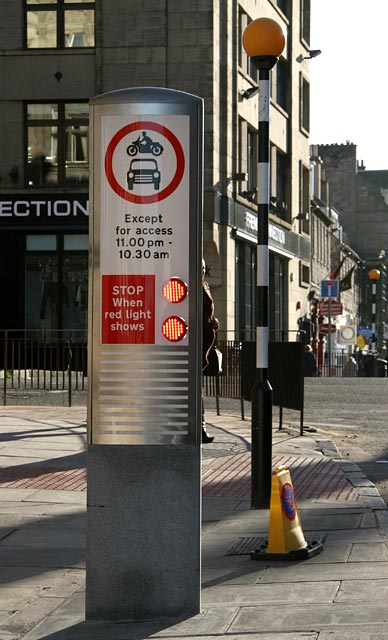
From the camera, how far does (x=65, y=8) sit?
32594 mm

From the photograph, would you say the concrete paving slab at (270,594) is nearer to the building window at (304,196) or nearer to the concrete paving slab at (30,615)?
the concrete paving slab at (30,615)

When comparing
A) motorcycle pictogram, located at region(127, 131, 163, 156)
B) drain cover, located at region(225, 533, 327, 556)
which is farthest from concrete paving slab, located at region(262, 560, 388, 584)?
motorcycle pictogram, located at region(127, 131, 163, 156)

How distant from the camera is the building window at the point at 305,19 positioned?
1832 inches

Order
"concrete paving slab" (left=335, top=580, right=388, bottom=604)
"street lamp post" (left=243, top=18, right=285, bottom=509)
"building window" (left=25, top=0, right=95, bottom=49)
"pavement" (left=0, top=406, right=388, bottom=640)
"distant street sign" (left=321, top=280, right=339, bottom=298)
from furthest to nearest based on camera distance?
"distant street sign" (left=321, top=280, right=339, bottom=298), "building window" (left=25, top=0, right=95, bottom=49), "street lamp post" (left=243, top=18, right=285, bottom=509), "concrete paving slab" (left=335, top=580, right=388, bottom=604), "pavement" (left=0, top=406, right=388, bottom=640)

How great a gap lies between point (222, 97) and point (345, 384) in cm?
906

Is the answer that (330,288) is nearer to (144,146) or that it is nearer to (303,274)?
(303,274)

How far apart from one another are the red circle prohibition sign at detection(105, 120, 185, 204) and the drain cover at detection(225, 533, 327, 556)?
8.64 ft

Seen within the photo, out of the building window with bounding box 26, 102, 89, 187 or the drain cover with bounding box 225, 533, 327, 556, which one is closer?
the drain cover with bounding box 225, 533, 327, 556

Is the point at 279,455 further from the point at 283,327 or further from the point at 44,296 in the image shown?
the point at 283,327

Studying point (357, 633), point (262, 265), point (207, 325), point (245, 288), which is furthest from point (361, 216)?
point (357, 633)

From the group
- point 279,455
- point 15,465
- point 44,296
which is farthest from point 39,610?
point 44,296

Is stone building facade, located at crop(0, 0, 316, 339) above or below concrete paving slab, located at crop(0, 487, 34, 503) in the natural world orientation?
above

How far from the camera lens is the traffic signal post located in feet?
18.5

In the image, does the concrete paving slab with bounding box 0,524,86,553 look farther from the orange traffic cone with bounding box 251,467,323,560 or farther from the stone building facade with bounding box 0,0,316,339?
the stone building facade with bounding box 0,0,316,339
